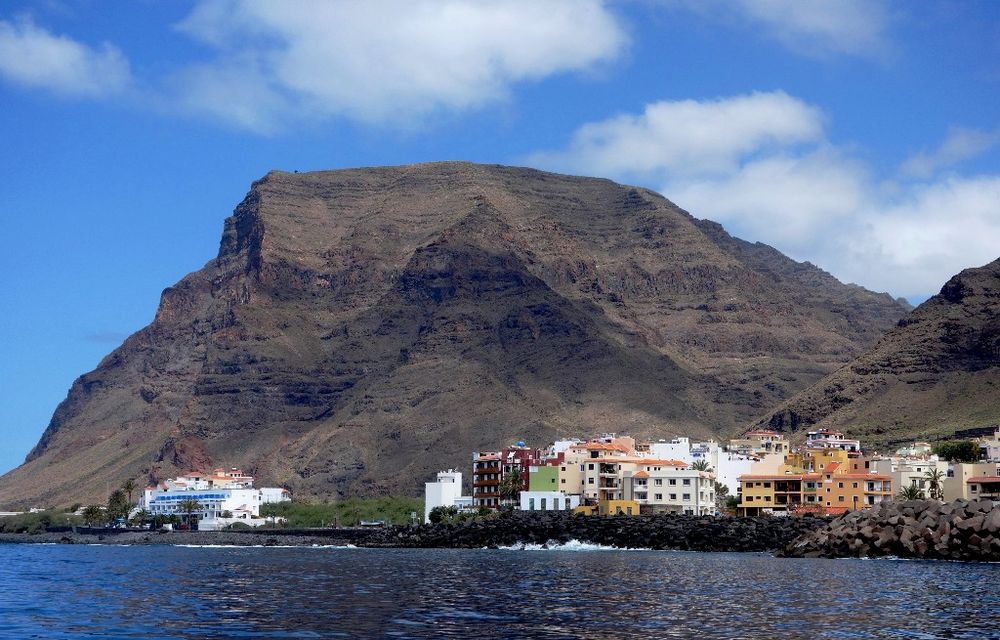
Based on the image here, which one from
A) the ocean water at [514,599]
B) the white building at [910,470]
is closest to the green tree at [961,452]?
the white building at [910,470]

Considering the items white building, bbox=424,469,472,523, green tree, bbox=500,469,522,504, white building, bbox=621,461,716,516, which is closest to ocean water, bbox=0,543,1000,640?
white building, bbox=621,461,716,516

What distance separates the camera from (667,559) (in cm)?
10456

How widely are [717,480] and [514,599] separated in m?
96.0

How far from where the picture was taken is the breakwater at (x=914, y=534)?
98.6 metres

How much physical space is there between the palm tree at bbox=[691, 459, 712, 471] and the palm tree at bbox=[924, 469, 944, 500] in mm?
24925

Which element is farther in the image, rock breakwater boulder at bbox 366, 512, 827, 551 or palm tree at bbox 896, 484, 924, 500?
palm tree at bbox 896, 484, 924, 500

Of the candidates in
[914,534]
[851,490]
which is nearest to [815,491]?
[851,490]

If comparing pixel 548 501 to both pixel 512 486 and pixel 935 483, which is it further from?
pixel 935 483

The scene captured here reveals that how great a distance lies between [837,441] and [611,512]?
51.2 m

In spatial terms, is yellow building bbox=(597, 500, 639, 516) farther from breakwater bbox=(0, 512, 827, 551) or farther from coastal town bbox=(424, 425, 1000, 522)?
breakwater bbox=(0, 512, 827, 551)

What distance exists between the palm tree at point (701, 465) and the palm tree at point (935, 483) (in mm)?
24925

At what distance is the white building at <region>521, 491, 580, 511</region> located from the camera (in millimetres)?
154625

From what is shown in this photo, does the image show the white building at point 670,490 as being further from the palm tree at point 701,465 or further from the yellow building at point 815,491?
the yellow building at point 815,491

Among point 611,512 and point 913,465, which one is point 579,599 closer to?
point 611,512
